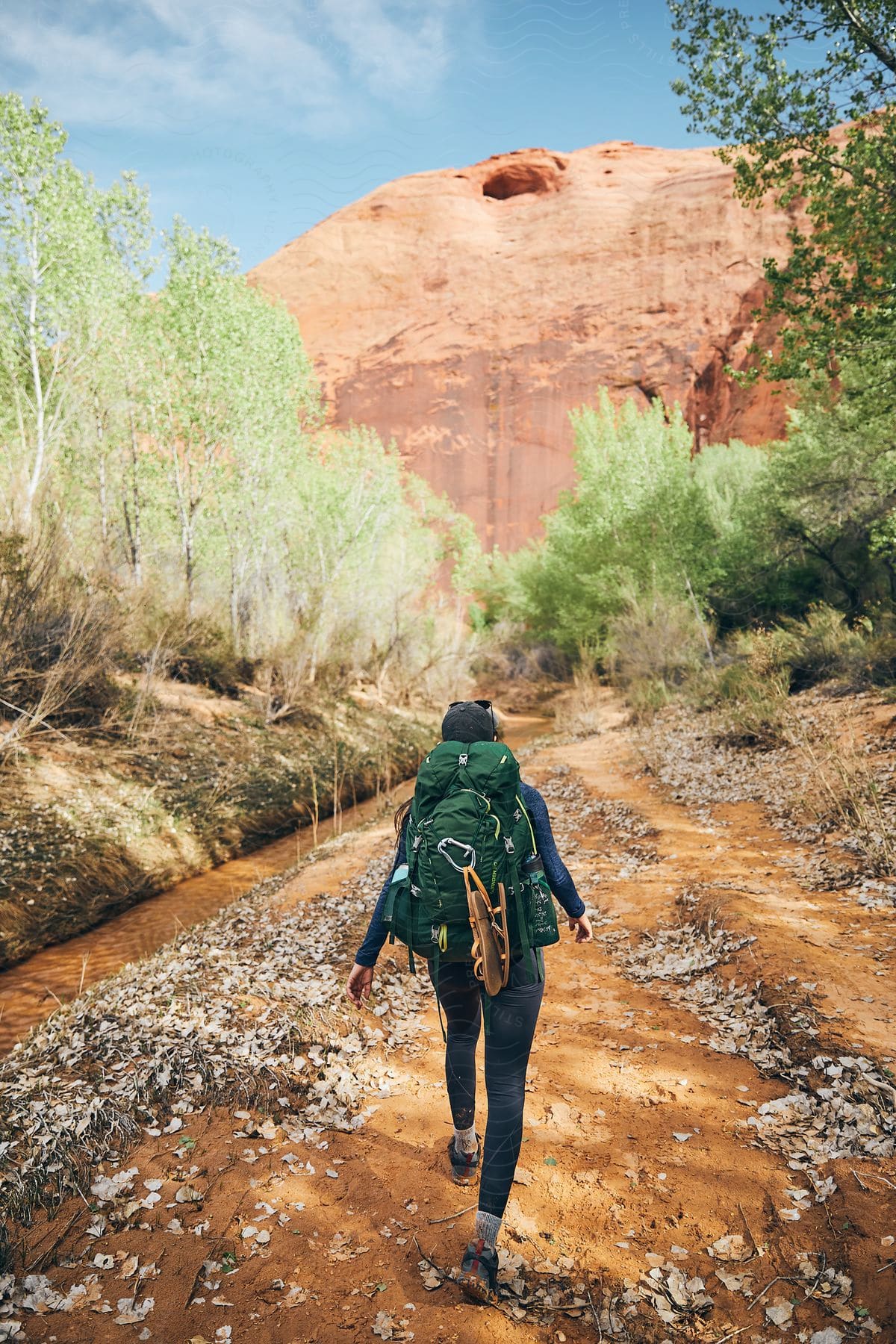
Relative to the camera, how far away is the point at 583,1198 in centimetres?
338

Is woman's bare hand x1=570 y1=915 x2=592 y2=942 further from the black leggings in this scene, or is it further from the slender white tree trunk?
the slender white tree trunk

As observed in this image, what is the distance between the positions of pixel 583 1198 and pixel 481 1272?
0.81 meters

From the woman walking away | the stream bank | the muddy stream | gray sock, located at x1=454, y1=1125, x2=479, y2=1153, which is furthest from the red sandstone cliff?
gray sock, located at x1=454, y1=1125, x2=479, y2=1153

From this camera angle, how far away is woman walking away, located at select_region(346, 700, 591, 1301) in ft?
8.48

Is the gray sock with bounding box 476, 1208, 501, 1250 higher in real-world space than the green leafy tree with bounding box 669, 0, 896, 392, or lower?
lower

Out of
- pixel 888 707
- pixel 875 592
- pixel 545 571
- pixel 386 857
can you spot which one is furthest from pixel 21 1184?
pixel 545 571

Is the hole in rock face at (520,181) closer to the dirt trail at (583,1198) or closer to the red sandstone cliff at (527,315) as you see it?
the red sandstone cliff at (527,315)

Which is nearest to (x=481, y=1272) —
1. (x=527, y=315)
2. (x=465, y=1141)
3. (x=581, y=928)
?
(x=465, y=1141)

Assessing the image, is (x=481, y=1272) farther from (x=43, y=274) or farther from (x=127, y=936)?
(x=43, y=274)

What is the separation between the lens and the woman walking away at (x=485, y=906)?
2.58 metres

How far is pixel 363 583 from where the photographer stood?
77.9 ft

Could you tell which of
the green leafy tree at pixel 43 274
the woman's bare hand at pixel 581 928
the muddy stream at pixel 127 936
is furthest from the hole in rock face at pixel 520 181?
the woman's bare hand at pixel 581 928

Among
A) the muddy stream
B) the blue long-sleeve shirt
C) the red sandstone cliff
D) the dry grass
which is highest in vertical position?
the red sandstone cliff

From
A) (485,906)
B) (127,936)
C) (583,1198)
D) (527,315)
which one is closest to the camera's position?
(485,906)
